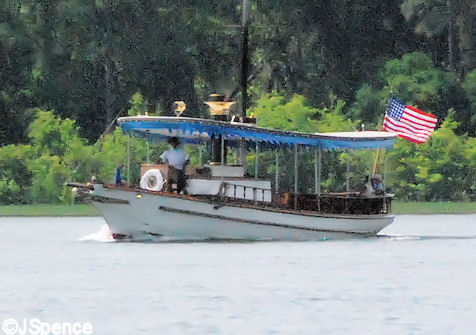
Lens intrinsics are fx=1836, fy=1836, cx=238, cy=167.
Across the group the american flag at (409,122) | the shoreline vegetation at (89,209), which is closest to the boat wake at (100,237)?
the american flag at (409,122)

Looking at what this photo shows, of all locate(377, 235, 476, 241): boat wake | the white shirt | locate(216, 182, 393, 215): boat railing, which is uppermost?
the white shirt

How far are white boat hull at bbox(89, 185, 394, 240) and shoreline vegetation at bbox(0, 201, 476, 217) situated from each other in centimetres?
1658

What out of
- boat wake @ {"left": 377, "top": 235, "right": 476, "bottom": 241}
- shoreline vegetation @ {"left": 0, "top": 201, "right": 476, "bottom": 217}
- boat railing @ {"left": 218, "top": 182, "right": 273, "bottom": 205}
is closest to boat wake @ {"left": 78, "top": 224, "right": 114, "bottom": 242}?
boat railing @ {"left": 218, "top": 182, "right": 273, "bottom": 205}

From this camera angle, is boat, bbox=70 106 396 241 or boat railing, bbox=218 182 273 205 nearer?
boat, bbox=70 106 396 241

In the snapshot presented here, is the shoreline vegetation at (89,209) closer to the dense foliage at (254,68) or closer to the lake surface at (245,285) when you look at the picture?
the dense foliage at (254,68)

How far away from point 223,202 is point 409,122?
7536 millimetres

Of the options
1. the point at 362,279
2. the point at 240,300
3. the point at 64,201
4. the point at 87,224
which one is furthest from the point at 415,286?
the point at 64,201

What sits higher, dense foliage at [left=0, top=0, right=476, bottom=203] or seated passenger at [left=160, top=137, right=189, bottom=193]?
dense foliage at [left=0, top=0, right=476, bottom=203]

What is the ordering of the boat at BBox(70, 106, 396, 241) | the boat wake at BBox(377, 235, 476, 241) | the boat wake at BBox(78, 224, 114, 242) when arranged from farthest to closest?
the boat wake at BBox(377, 235, 476, 241), the boat wake at BBox(78, 224, 114, 242), the boat at BBox(70, 106, 396, 241)

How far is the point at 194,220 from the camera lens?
42.1 meters

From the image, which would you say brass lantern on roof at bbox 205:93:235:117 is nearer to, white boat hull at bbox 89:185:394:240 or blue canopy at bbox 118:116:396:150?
blue canopy at bbox 118:116:396:150

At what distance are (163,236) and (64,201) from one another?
72.8ft

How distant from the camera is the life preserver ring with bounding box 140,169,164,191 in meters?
42.2

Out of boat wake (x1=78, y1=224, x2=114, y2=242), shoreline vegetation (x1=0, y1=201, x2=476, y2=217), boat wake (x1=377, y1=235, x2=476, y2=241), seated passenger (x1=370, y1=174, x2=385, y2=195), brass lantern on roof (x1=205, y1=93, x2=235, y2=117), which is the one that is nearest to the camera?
brass lantern on roof (x1=205, y1=93, x2=235, y2=117)
